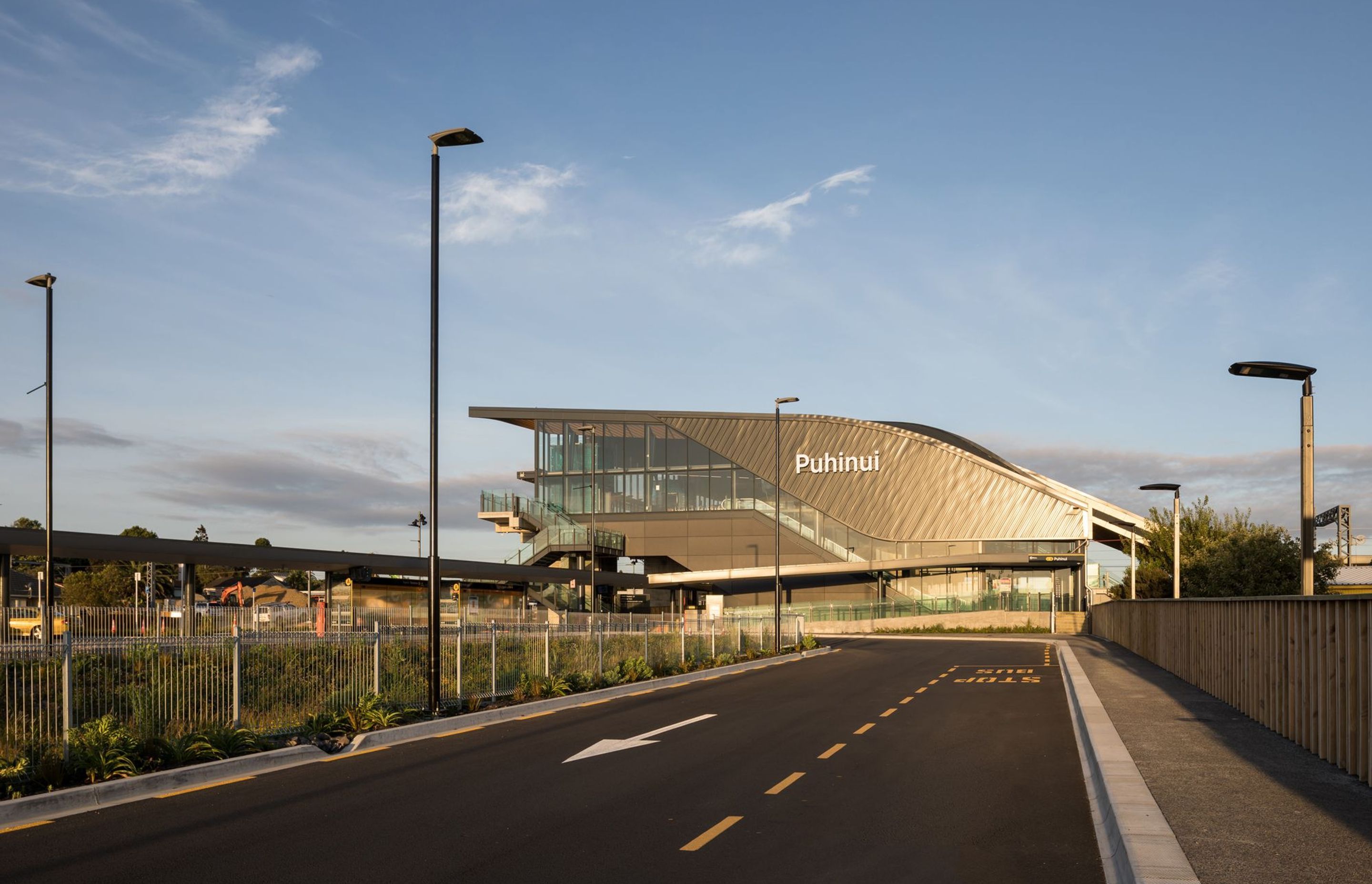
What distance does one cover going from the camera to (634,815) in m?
10.7

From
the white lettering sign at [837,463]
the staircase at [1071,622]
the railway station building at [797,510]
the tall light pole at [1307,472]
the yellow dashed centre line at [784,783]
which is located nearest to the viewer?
the yellow dashed centre line at [784,783]

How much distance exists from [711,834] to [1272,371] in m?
14.6

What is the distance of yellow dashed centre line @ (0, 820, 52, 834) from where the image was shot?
33.7 ft

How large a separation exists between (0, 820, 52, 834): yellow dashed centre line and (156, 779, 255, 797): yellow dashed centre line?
1.43 m

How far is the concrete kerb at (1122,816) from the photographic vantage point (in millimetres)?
7652

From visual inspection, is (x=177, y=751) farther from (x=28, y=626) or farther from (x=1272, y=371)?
(x=28, y=626)

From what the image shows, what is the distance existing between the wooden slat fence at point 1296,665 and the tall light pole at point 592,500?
122 ft

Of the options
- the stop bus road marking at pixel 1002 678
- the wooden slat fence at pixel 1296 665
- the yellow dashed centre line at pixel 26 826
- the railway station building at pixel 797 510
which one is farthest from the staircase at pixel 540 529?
the yellow dashed centre line at pixel 26 826

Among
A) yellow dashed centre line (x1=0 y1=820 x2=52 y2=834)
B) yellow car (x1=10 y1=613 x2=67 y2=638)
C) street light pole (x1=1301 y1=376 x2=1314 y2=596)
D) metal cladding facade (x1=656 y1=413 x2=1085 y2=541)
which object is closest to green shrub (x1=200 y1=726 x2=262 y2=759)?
yellow dashed centre line (x1=0 y1=820 x2=52 y2=834)

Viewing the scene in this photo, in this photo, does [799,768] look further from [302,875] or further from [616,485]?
[616,485]

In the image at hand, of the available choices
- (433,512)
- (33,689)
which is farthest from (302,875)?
(433,512)

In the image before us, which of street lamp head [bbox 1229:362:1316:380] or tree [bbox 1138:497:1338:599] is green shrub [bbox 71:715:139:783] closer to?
street lamp head [bbox 1229:362:1316:380]

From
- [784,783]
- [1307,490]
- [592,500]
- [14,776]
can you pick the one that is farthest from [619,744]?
[592,500]

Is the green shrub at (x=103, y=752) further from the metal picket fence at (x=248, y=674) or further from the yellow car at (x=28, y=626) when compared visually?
the yellow car at (x=28, y=626)
